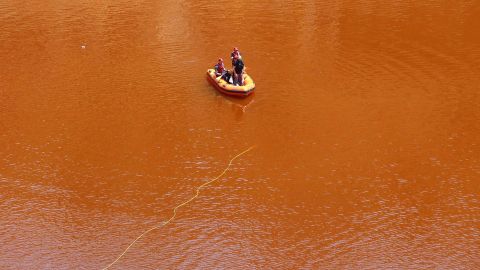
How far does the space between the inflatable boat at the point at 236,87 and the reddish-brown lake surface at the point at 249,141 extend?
0.34m

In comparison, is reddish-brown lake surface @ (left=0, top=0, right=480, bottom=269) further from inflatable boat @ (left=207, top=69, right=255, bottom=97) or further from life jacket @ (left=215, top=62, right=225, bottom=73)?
life jacket @ (left=215, top=62, right=225, bottom=73)

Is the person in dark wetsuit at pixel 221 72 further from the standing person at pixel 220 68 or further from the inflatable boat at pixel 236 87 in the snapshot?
the inflatable boat at pixel 236 87

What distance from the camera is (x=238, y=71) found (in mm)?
21766

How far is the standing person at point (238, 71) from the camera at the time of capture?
71.1 ft

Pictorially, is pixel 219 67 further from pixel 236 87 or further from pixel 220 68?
pixel 236 87

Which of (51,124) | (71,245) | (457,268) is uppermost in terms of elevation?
(51,124)

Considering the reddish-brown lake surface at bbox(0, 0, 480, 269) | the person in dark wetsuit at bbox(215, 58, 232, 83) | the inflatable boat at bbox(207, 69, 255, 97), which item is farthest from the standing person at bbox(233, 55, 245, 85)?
the reddish-brown lake surface at bbox(0, 0, 480, 269)

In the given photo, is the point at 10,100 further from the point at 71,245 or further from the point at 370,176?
the point at 370,176

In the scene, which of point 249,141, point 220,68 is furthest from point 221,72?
point 249,141

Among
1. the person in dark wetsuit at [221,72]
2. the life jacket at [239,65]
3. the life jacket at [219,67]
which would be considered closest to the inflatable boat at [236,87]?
the person in dark wetsuit at [221,72]

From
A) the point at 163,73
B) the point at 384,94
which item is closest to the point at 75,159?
the point at 163,73

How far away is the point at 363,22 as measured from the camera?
28219 millimetres

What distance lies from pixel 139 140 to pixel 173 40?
871 cm

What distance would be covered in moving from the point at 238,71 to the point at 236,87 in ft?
2.08
